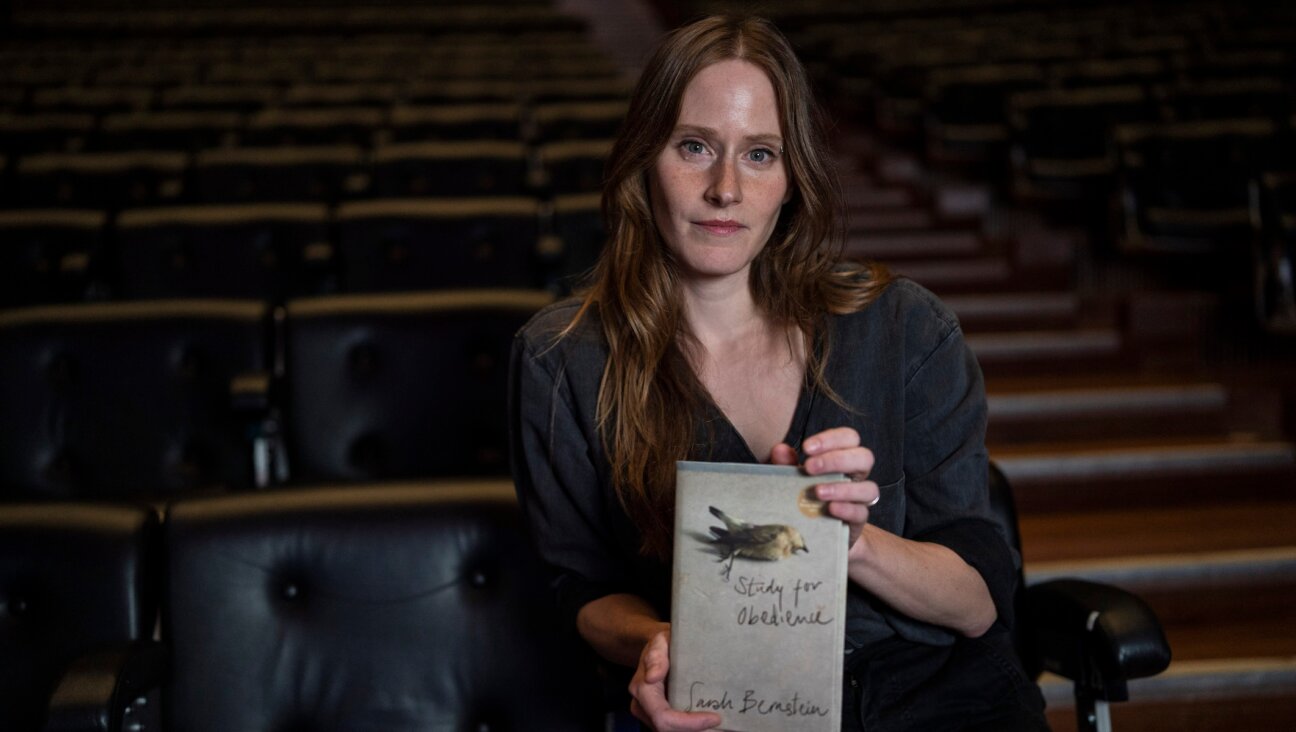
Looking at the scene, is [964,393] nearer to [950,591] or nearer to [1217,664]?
[950,591]

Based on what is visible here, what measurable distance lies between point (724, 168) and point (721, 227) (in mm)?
44

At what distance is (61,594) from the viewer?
3.04 feet

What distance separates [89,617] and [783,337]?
0.57 metres

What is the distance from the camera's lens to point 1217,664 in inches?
61.9

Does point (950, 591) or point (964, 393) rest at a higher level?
point (964, 393)

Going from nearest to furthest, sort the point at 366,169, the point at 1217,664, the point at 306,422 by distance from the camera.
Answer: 1. the point at 306,422
2. the point at 1217,664
3. the point at 366,169

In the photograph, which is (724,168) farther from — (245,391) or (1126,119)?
(1126,119)

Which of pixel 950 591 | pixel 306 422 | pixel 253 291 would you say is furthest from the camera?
pixel 253 291

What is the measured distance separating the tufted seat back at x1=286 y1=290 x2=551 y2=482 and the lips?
595 mm

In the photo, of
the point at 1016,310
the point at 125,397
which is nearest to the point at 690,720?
the point at 125,397

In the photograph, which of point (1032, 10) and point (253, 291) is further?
point (1032, 10)

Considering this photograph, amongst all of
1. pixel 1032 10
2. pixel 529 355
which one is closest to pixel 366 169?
pixel 529 355

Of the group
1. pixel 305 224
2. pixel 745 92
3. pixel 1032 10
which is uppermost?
pixel 1032 10

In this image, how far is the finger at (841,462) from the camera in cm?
71
